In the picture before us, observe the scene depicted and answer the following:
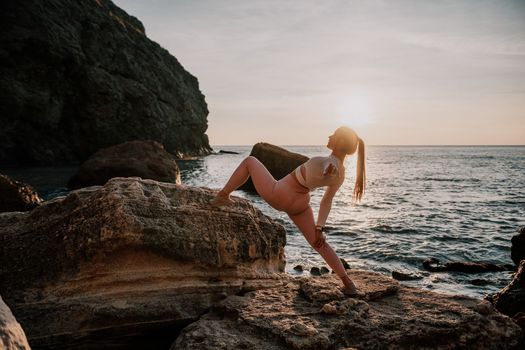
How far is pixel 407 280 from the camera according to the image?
8.98m

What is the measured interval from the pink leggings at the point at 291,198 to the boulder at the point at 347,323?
0.44 m

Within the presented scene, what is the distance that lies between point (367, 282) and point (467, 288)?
4.91 metres

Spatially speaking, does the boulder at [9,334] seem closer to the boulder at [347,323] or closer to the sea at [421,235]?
the boulder at [347,323]

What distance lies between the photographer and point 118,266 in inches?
173

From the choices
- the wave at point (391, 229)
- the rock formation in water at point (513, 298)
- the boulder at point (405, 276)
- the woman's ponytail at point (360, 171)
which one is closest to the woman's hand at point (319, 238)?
the woman's ponytail at point (360, 171)

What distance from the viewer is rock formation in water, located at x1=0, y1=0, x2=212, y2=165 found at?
34625 millimetres

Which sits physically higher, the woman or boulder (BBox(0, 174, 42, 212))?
the woman

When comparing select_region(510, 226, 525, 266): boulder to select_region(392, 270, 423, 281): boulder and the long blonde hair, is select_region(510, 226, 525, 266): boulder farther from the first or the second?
the long blonde hair

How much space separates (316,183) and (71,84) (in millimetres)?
43796

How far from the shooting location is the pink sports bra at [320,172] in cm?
449

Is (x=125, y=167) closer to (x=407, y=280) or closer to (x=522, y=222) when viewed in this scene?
(x=407, y=280)

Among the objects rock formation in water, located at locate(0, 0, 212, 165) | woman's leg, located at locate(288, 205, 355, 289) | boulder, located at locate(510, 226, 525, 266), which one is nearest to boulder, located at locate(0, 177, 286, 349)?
woman's leg, located at locate(288, 205, 355, 289)

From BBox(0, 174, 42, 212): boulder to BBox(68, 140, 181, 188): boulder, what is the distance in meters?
7.56

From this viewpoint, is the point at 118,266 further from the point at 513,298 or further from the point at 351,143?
the point at 513,298
